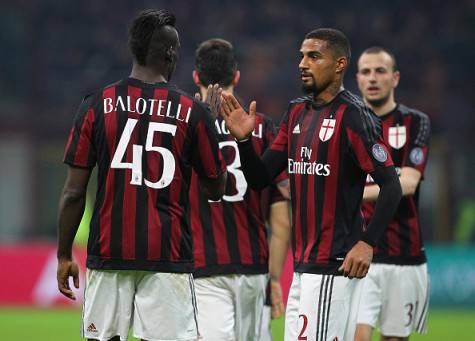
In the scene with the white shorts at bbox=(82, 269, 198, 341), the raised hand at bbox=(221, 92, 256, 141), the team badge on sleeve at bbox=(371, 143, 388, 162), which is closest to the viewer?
the white shorts at bbox=(82, 269, 198, 341)

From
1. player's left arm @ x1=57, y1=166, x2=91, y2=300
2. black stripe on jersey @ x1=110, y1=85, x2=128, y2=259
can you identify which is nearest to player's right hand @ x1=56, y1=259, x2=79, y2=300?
player's left arm @ x1=57, y1=166, x2=91, y2=300

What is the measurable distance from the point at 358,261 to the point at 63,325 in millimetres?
7717

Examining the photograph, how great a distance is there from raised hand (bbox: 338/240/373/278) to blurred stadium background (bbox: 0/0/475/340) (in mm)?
12077

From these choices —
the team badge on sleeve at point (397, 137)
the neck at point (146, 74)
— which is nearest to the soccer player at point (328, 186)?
the neck at point (146, 74)

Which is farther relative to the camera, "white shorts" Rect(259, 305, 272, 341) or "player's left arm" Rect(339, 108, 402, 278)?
"white shorts" Rect(259, 305, 272, 341)

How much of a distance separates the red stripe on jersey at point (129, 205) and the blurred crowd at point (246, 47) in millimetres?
13798

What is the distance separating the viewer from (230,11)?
19.8 metres

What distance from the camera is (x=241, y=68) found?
19.1m

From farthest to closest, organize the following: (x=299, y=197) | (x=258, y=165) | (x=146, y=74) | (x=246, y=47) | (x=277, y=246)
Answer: (x=246, y=47) < (x=277, y=246) < (x=258, y=165) < (x=299, y=197) < (x=146, y=74)

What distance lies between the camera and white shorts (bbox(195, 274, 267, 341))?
230 inches

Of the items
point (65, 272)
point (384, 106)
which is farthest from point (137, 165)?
point (384, 106)

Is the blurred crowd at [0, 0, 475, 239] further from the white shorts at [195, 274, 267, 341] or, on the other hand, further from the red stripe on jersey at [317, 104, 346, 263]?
the red stripe on jersey at [317, 104, 346, 263]

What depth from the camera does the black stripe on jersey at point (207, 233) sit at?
19.4ft

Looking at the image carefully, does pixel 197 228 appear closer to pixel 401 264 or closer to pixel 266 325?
pixel 266 325
